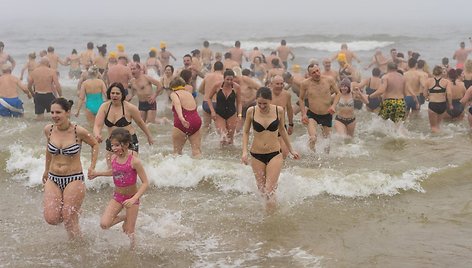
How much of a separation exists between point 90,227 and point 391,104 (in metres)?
7.04

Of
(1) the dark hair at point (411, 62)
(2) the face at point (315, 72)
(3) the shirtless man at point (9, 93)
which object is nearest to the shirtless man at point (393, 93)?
(1) the dark hair at point (411, 62)

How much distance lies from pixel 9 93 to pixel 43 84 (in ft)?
2.90

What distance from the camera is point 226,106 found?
980 centimetres

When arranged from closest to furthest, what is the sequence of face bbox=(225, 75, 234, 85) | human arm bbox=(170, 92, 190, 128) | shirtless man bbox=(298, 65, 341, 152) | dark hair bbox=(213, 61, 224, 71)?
human arm bbox=(170, 92, 190, 128) → face bbox=(225, 75, 234, 85) → shirtless man bbox=(298, 65, 341, 152) → dark hair bbox=(213, 61, 224, 71)

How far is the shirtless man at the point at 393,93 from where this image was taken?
11195 millimetres

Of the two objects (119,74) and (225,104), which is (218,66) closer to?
(225,104)

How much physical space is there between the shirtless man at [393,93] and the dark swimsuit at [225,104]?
3.17 meters

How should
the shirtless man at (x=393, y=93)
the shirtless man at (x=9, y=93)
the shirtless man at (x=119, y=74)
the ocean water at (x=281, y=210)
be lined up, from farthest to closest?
the shirtless man at (x=9, y=93) → the shirtless man at (x=119, y=74) → the shirtless man at (x=393, y=93) → the ocean water at (x=281, y=210)

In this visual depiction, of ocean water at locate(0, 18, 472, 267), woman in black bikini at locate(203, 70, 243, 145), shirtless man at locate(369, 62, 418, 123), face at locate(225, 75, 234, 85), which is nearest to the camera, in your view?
ocean water at locate(0, 18, 472, 267)

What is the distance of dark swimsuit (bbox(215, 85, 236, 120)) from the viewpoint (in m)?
9.66

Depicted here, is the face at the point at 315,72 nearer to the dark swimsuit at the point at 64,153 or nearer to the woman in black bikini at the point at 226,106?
the woman in black bikini at the point at 226,106

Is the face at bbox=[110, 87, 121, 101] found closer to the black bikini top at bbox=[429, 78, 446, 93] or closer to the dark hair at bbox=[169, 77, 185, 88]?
the dark hair at bbox=[169, 77, 185, 88]

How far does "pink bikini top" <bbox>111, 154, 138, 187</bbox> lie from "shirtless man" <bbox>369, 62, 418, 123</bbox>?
689cm

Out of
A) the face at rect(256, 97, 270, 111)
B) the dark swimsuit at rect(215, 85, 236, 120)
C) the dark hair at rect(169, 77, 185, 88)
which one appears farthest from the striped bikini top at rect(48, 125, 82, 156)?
the dark swimsuit at rect(215, 85, 236, 120)
